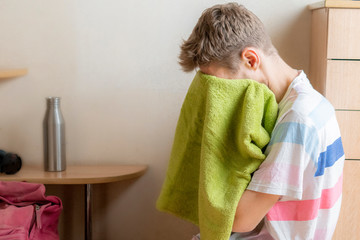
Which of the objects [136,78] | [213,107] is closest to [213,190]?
[213,107]

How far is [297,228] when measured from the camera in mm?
1376

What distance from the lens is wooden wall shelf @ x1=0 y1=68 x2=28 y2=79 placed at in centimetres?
195

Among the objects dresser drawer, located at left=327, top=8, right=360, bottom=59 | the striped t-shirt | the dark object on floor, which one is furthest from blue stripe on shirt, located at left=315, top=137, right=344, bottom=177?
the dark object on floor

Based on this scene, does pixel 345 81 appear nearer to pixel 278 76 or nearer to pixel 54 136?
pixel 278 76

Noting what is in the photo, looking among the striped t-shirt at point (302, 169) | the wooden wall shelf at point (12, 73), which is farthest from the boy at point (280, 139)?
the wooden wall shelf at point (12, 73)

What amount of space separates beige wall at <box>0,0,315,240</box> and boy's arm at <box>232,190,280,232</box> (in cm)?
80

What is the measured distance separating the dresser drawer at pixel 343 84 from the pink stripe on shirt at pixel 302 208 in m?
0.43

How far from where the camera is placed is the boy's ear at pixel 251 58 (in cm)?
135

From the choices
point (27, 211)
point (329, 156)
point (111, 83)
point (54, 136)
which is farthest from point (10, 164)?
point (329, 156)

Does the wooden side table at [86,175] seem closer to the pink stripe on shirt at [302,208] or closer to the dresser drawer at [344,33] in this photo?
the pink stripe on shirt at [302,208]

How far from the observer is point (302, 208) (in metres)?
1.36

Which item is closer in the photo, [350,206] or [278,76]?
[278,76]

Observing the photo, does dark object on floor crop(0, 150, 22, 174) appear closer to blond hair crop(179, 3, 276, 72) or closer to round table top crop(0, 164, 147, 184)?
round table top crop(0, 164, 147, 184)

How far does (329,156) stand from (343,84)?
1.50ft
